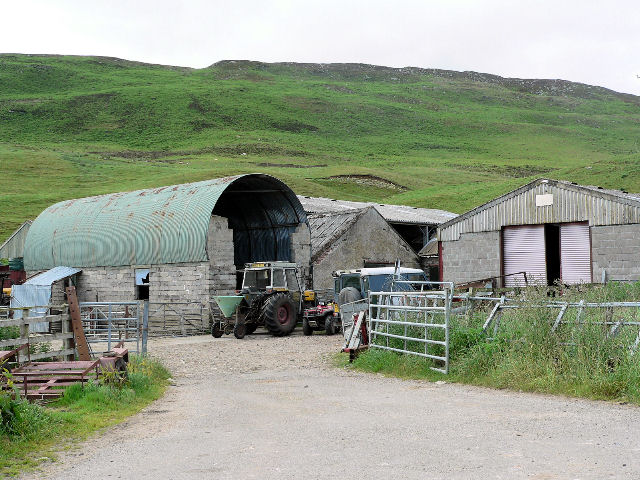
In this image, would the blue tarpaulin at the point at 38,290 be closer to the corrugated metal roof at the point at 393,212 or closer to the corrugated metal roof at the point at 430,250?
the corrugated metal roof at the point at 393,212

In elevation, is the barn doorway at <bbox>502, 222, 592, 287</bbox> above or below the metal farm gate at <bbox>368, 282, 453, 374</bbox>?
above

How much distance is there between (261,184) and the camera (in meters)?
31.0

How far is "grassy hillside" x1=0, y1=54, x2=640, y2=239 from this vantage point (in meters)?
69.3

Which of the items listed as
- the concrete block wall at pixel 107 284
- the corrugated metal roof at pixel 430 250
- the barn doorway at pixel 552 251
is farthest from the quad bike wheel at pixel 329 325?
the corrugated metal roof at pixel 430 250

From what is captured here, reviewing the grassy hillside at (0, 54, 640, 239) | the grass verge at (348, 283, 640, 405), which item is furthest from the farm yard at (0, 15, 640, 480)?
the grassy hillside at (0, 54, 640, 239)

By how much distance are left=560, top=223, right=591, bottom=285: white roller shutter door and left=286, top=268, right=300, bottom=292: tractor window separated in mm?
8136

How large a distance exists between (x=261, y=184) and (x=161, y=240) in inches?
191

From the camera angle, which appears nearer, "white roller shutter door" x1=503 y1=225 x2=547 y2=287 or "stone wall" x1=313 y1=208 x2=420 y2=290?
"white roller shutter door" x1=503 y1=225 x2=547 y2=287

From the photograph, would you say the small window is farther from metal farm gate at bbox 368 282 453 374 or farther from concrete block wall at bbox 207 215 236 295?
metal farm gate at bbox 368 282 453 374

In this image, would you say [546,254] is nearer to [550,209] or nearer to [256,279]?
[550,209]

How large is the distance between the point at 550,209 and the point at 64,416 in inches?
674

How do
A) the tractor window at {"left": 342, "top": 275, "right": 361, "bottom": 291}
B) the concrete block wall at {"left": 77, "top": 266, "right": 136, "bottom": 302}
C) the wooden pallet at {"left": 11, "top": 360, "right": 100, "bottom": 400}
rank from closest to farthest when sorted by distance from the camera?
the wooden pallet at {"left": 11, "top": 360, "right": 100, "bottom": 400}
the tractor window at {"left": 342, "top": 275, "right": 361, "bottom": 291}
the concrete block wall at {"left": 77, "top": 266, "right": 136, "bottom": 302}

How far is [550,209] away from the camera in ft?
76.4

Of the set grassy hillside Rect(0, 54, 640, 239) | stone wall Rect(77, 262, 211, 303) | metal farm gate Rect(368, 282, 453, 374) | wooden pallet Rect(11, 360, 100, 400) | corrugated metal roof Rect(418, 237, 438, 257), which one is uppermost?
grassy hillside Rect(0, 54, 640, 239)
